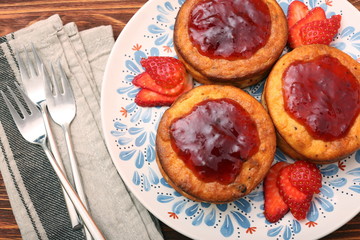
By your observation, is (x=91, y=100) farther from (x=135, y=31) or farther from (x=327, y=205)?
(x=327, y=205)

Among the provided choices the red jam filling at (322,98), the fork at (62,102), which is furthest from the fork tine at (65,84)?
the red jam filling at (322,98)

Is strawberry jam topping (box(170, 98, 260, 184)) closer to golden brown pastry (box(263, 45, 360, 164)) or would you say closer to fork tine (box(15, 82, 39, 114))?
golden brown pastry (box(263, 45, 360, 164))

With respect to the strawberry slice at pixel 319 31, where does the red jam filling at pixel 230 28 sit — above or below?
above

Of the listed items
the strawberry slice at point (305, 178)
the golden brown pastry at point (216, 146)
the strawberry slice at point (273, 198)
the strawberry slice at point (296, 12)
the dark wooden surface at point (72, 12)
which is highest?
the dark wooden surface at point (72, 12)

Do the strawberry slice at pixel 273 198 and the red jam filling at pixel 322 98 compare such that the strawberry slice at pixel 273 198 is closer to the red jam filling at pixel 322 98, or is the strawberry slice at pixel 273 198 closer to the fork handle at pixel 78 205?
the red jam filling at pixel 322 98

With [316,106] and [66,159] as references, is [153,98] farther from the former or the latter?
[316,106]

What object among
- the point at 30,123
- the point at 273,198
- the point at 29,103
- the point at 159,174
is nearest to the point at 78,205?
the point at 159,174

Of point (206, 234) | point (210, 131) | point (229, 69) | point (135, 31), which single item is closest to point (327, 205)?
point (206, 234)
